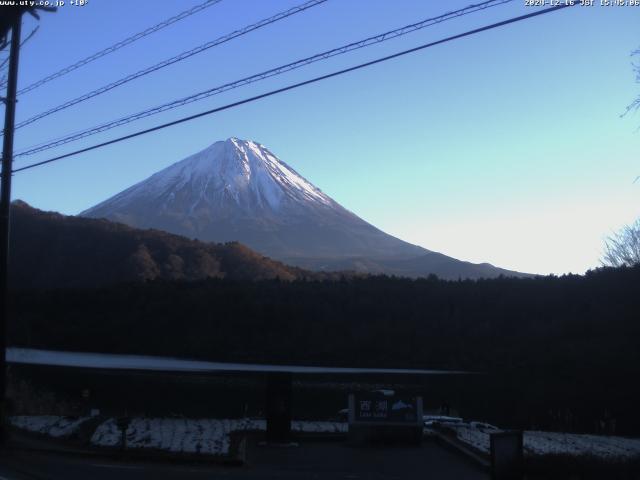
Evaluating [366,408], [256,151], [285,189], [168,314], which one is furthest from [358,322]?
[256,151]

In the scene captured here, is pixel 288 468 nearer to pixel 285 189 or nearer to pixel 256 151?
pixel 285 189

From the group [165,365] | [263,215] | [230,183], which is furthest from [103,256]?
A: [230,183]

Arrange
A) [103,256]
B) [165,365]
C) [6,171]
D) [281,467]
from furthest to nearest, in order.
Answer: [103,256], [165,365], [6,171], [281,467]

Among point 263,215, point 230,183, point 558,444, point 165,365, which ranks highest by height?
point 230,183

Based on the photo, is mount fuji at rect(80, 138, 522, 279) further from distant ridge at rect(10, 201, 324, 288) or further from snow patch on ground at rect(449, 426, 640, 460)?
snow patch on ground at rect(449, 426, 640, 460)

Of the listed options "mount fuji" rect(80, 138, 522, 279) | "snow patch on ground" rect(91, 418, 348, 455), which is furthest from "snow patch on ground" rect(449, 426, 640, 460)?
"mount fuji" rect(80, 138, 522, 279)

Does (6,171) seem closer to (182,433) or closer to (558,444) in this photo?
(182,433)
